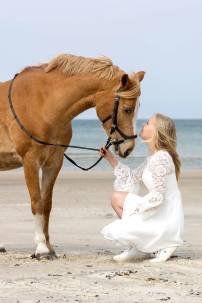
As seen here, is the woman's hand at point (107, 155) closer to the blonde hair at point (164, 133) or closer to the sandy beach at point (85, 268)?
the blonde hair at point (164, 133)

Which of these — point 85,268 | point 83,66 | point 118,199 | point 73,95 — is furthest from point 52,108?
point 85,268

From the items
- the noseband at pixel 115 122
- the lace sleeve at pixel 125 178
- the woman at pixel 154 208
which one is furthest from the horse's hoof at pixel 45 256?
the noseband at pixel 115 122

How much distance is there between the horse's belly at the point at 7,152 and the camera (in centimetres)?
761

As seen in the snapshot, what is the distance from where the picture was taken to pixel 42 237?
7637 mm

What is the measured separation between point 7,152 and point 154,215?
1583 millimetres

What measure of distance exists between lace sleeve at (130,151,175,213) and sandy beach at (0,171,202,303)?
56 centimetres

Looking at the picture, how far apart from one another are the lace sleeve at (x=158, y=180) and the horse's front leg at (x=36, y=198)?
0.99 meters

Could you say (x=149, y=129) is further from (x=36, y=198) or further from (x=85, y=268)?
(x=85, y=268)

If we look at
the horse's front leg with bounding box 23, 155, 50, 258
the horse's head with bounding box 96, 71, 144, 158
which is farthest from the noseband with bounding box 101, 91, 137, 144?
the horse's front leg with bounding box 23, 155, 50, 258

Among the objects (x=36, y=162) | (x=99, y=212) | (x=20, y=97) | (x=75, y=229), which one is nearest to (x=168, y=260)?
(x=36, y=162)

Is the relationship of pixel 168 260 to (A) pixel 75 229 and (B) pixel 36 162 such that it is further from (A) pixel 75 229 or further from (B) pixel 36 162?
(A) pixel 75 229

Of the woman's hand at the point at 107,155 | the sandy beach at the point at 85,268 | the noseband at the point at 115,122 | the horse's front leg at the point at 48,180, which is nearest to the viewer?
the sandy beach at the point at 85,268

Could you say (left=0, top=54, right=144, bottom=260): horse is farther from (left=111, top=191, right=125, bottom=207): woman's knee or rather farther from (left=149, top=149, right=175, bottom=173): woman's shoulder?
(left=111, top=191, right=125, bottom=207): woman's knee

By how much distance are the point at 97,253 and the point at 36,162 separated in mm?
1274
